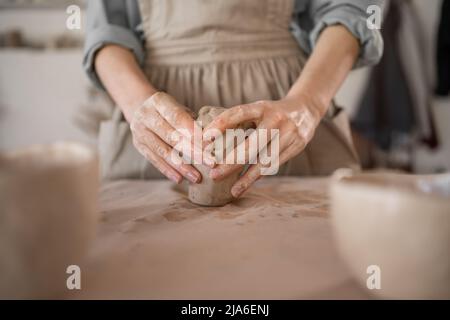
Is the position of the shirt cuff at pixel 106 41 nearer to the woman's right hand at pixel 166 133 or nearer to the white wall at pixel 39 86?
the woman's right hand at pixel 166 133

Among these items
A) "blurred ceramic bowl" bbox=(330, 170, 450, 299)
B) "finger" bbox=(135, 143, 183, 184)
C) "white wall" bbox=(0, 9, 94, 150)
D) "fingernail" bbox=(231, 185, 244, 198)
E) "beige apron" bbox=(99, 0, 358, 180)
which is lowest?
"blurred ceramic bowl" bbox=(330, 170, 450, 299)

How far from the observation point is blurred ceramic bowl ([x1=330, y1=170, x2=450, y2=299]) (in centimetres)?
23

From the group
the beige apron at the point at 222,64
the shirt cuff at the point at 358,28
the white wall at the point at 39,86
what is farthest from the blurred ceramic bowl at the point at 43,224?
the white wall at the point at 39,86

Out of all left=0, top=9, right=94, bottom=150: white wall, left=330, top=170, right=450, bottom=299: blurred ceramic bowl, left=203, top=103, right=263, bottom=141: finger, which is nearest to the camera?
left=330, top=170, right=450, bottom=299: blurred ceramic bowl

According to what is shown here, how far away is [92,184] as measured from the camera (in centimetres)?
27

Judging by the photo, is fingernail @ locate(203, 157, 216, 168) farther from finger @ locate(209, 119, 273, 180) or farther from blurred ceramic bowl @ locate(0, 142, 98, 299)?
blurred ceramic bowl @ locate(0, 142, 98, 299)

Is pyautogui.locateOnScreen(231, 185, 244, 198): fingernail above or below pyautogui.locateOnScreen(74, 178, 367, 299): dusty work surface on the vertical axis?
above

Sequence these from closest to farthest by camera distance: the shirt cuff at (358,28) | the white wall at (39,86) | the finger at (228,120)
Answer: the finger at (228,120) < the shirt cuff at (358,28) < the white wall at (39,86)

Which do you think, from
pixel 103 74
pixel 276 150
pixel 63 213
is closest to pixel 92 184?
pixel 63 213

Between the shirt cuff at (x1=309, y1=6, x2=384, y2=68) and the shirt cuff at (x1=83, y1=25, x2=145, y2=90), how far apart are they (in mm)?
277

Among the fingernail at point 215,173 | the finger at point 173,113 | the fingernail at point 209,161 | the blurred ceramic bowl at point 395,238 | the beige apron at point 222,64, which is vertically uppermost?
the beige apron at point 222,64

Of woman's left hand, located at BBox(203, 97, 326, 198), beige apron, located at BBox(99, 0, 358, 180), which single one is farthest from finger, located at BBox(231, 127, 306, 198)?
beige apron, located at BBox(99, 0, 358, 180)

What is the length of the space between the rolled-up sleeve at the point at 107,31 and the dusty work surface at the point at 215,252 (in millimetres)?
264

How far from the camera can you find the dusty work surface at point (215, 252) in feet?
0.89
